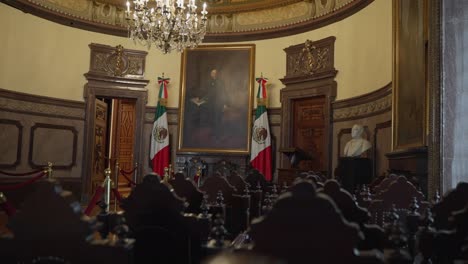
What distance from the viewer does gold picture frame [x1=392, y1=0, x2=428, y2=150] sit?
18.0 feet

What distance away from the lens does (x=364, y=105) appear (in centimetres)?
920

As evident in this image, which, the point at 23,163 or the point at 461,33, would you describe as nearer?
the point at 461,33

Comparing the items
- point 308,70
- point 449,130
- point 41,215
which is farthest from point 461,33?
point 308,70

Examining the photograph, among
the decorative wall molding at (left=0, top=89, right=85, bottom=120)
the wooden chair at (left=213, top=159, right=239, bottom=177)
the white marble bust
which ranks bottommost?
the wooden chair at (left=213, top=159, right=239, bottom=177)

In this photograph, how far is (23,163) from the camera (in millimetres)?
10477

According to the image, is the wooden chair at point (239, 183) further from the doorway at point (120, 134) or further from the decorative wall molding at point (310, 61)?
the doorway at point (120, 134)

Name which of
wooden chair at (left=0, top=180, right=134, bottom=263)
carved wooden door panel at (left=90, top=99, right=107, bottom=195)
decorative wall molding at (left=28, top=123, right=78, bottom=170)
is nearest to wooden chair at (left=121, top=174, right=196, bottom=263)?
wooden chair at (left=0, top=180, right=134, bottom=263)

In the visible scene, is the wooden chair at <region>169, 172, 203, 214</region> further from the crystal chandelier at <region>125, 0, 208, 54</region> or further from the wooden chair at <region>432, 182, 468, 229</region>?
the crystal chandelier at <region>125, 0, 208, 54</region>

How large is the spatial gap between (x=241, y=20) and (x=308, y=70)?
2799mm

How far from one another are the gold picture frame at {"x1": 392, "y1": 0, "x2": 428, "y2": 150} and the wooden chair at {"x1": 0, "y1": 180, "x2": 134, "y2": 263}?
4485 mm

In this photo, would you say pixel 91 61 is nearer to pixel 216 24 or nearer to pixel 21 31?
pixel 21 31

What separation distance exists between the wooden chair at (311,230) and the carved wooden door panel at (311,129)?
9.27 metres

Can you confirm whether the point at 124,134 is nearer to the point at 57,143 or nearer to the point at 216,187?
the point at 57,143

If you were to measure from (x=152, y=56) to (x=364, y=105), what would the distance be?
6451 mm
